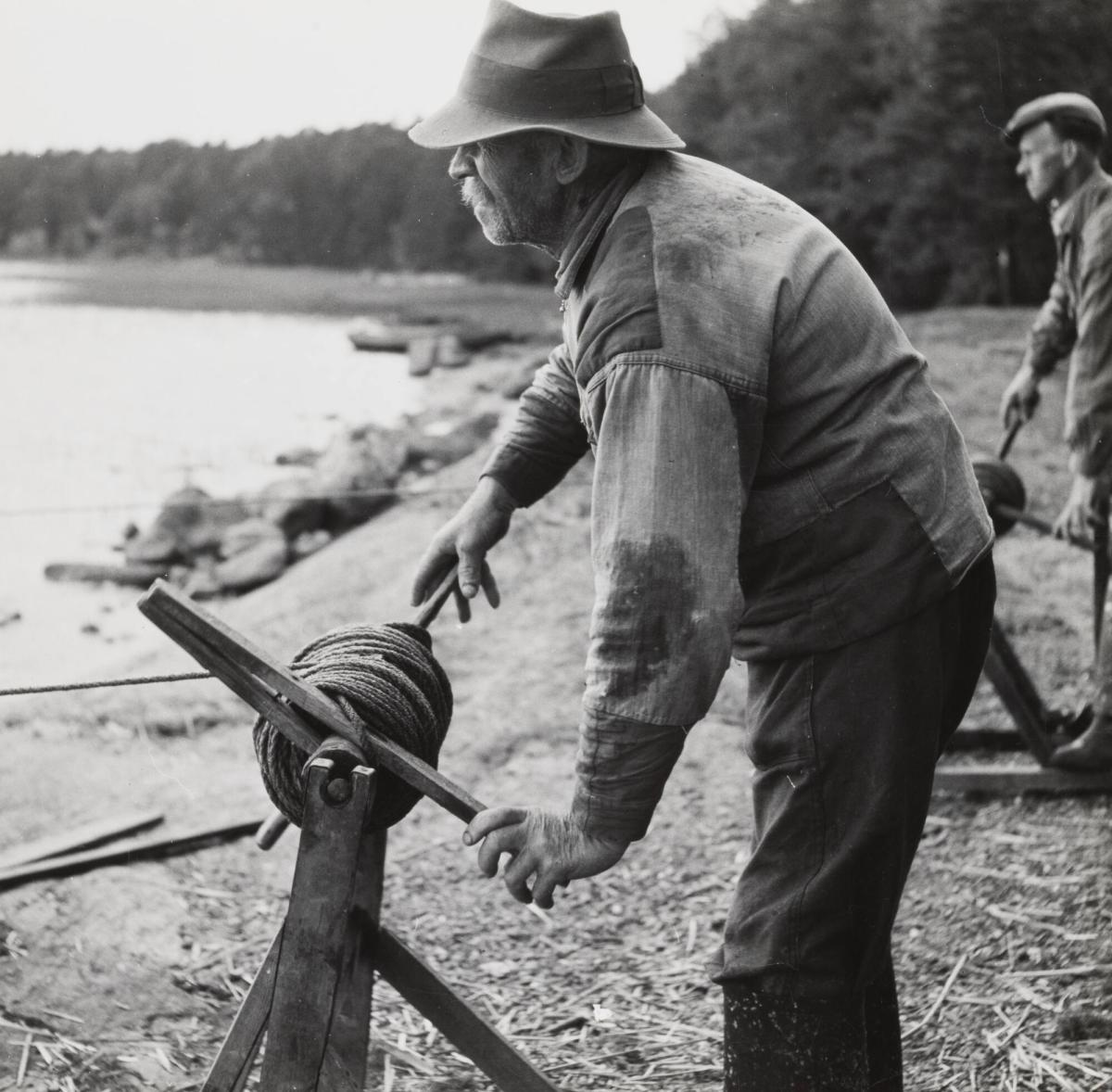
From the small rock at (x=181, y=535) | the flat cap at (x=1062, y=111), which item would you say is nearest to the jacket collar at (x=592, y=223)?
the flat cap at (x=1062, y=111)

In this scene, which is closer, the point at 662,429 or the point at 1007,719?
the point at 662,429

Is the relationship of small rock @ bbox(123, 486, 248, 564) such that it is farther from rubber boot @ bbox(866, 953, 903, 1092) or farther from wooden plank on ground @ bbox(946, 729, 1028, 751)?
rubber boot @ bbox(866, 953, 903, 1092)

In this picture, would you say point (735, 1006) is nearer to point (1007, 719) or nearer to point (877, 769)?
point (877, 769)

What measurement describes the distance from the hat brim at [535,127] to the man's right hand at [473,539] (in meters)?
0.85

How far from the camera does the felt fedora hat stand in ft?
6.72

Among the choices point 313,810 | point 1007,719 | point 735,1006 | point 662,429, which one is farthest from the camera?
point 1007,719

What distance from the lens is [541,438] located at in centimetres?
280

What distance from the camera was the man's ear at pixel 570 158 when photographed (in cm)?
Answer: 210

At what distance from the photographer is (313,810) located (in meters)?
2.05

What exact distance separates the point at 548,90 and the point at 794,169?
2178 centimetres

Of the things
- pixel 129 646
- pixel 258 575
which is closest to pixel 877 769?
pixel 129 646

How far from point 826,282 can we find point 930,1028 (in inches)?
82.0

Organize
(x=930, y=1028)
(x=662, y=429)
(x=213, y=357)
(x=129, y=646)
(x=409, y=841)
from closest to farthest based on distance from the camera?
1. (x=662, y=429)
2. (x=930, y=1028)
3. (x=409, y=841)
4. (x=129, y=646)
5. (x=213, y=357)

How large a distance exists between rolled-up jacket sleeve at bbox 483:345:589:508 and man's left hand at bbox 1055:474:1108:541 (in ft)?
7.64
